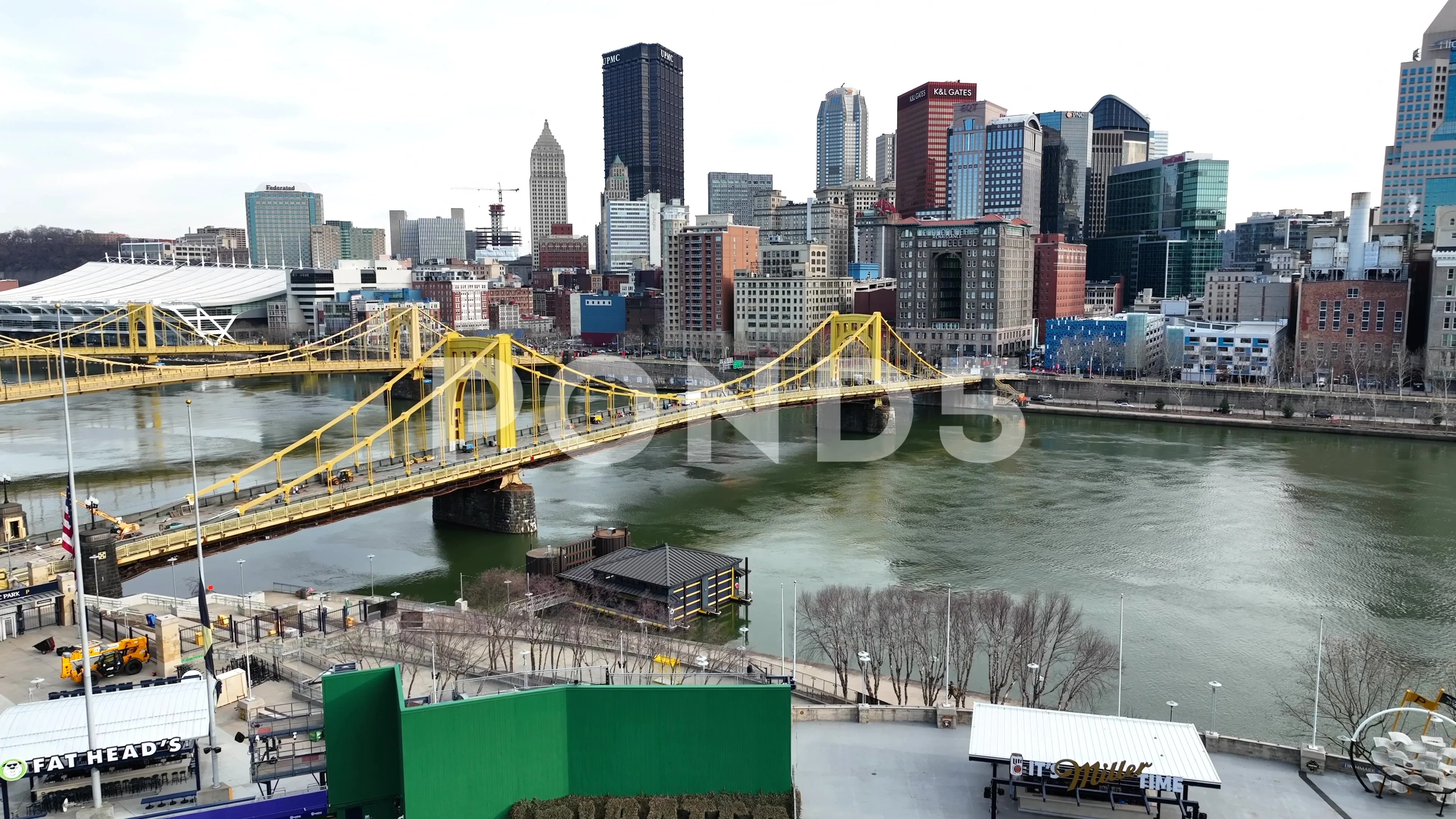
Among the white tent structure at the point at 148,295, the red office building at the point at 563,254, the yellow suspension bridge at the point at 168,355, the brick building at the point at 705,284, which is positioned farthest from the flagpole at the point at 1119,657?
the red office building at the point at 563,254

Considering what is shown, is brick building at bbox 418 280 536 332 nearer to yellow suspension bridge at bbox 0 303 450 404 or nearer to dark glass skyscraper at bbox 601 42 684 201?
yellow suspension bridge at bbox 0 303 450 404

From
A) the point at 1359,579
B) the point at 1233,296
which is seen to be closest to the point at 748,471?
the point at 1359,579

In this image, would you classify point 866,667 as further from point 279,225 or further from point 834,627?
point 279,225

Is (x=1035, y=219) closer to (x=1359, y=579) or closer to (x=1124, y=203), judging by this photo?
(x=1124, y=203)

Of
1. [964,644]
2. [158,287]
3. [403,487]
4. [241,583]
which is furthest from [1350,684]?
[158,287]

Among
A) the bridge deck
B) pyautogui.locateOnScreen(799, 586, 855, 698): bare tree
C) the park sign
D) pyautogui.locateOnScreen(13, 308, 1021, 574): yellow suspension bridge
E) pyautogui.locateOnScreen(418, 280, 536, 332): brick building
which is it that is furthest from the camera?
pyautogui.locateOnScreen(418, 280, 536, 332): brick building

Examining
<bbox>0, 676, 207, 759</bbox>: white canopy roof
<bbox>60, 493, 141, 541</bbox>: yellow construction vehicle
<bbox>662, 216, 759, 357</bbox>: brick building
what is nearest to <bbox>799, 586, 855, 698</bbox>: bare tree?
<bbox>0, 676, 207, 759</bbox>: white canopy roof
